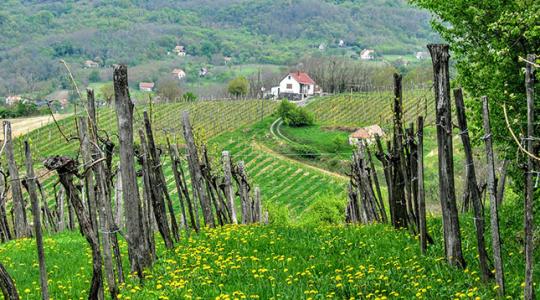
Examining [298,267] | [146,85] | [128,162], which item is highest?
[128,162]

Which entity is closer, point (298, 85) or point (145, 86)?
point (298, 85)

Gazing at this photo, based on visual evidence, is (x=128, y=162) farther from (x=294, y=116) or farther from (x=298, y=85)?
(x=298, y=85)

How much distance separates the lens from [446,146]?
795cm

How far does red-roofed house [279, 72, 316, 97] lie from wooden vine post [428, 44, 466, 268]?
112m

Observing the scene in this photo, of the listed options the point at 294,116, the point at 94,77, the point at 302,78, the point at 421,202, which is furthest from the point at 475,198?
the point at 94,77

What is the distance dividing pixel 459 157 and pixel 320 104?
1562 inches

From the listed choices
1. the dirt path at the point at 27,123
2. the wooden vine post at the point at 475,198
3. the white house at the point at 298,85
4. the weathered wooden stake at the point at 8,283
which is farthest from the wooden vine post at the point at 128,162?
the white house at the point at 298,85

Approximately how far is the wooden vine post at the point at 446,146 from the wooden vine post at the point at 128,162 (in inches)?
150

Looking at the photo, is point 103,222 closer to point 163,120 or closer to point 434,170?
point 434,170

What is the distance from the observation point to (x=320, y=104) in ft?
297

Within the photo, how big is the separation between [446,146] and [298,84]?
373ft

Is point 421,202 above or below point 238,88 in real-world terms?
above

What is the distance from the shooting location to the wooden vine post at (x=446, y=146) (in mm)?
7879

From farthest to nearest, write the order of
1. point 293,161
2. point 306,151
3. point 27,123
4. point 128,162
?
1. point 27,123
2. point 306,151
3. point 293,161
4. point 128,162
